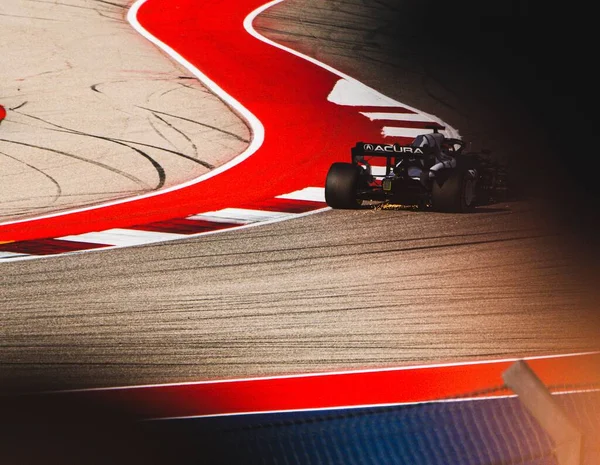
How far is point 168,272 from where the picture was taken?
9.86m

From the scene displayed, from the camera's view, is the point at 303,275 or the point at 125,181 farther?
the point at 125,181

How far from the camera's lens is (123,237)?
11133 mm

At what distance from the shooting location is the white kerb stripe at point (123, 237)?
1095cm

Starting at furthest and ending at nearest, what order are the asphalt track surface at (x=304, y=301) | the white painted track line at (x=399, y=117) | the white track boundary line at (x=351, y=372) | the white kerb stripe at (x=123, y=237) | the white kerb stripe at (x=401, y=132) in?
the white painted track line at (x=399, y=117)
the white kerb stripe at (x=401, y=132)
the white kerb stripe at (x=123, y=237)
the asphalt track surface at (x=304, y=301)
the white track boundary line at (x=351, y=372)

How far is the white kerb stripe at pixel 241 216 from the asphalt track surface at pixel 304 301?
0.33 m

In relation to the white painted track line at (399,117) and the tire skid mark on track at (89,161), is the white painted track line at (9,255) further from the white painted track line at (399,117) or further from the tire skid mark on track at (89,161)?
the white painted track line at (399,117)

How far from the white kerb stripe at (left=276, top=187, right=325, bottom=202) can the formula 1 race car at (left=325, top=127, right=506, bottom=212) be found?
646 millimetres

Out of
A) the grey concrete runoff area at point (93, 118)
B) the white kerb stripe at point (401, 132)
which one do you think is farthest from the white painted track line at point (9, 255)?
the white kerb stripe at point (401, 132)

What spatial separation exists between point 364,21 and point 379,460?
1928cm

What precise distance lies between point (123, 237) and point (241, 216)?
1.43m

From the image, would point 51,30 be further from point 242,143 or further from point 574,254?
point 574,254

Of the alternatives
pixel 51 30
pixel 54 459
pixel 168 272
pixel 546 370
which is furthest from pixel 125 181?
pixel 51 30

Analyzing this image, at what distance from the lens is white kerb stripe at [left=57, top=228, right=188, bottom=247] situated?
1095cm

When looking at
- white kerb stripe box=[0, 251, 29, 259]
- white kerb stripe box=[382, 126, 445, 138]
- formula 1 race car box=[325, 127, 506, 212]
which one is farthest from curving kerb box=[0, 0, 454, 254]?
formula 1 race car box=[325, 127, 506, 212]
